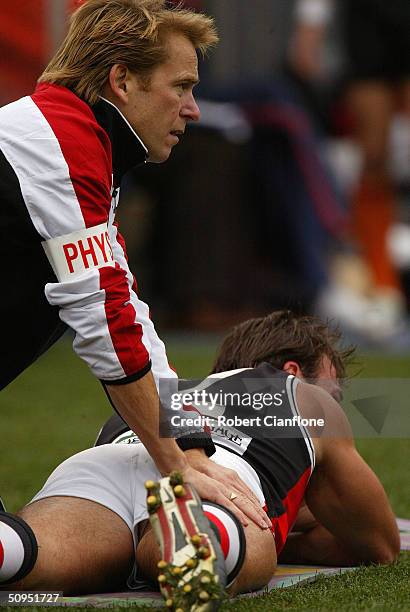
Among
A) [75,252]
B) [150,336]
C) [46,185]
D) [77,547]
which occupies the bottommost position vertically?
[77,547]

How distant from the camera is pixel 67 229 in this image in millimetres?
2875

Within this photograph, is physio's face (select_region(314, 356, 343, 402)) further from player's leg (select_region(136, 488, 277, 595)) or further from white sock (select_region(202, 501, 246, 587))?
white sock (select_region(202, 501, 246, 587))

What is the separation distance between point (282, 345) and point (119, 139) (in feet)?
2.88

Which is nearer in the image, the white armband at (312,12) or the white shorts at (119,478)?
the white shorts at (119,478)

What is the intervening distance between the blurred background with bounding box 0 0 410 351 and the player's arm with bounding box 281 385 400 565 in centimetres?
595

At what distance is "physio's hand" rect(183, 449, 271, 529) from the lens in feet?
9.81

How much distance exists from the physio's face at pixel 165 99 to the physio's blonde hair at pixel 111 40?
23 millimetres

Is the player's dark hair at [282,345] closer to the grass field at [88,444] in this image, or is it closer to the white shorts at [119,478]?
the white shorts at [119,478]

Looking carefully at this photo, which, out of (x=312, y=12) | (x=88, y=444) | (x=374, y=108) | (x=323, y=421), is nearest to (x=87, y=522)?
(x=323, y=421)

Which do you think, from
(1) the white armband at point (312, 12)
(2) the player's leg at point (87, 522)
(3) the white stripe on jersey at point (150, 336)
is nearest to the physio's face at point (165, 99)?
(3) the white stripe on jersey at point (150, 336)

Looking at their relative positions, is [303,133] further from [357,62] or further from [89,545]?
[89,545]

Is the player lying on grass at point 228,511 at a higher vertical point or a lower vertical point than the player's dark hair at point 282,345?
lower

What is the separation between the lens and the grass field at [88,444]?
311 centimetres

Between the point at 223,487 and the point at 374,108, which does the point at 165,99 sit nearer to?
the point at 223,487
